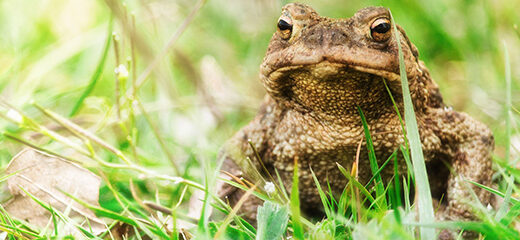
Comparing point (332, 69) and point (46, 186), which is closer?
point (332, 69)

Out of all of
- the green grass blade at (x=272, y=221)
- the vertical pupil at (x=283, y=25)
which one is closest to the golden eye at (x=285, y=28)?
the vertical pupil at (x=283, y=25)

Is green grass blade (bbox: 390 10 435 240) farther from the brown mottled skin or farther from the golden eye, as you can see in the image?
the golden eye

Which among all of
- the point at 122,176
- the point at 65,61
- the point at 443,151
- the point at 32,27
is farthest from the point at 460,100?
the point at 32,27

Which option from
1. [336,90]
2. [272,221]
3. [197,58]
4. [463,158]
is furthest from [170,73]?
[272,221]

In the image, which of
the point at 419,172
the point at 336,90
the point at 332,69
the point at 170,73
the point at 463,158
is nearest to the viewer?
the point at 419,172

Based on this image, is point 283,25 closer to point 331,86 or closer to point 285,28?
point 285,28

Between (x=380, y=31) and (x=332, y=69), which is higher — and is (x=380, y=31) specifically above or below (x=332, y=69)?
above

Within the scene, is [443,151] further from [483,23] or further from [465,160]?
[483,23]

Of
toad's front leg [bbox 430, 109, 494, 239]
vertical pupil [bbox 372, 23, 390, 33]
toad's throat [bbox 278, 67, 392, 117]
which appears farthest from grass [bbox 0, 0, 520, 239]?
vertical pupil [bbox 372, 23, 390, 33]
